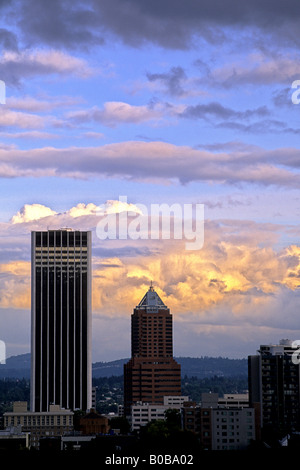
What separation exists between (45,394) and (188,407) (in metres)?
80.9

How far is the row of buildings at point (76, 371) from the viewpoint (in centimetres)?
12056

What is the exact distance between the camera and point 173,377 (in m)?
195

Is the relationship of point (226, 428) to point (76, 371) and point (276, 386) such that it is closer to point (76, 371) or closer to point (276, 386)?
point (276, 386)

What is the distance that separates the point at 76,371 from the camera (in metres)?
174

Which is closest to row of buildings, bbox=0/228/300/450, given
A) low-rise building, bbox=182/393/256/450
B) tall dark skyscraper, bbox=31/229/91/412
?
tall dark skyscraper, bbox=31/229/91/412

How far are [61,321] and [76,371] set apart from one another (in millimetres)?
11277

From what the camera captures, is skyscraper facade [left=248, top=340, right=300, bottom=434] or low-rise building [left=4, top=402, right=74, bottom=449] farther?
low-rise building [left=4, top=402, right=74, bottom=449]

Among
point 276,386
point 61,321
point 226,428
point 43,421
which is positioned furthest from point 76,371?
point 226,428

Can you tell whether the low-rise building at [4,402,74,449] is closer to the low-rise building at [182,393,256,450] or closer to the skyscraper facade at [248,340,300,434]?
the skyscraper facade at [248,340,300,434]

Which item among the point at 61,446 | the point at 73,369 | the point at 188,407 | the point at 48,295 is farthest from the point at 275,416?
the point at 48,295

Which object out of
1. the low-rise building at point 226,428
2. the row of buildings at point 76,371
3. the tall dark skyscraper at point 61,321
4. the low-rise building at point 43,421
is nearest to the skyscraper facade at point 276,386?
the row of buildings at point 76,371

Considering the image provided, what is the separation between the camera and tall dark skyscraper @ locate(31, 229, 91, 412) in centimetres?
17275
